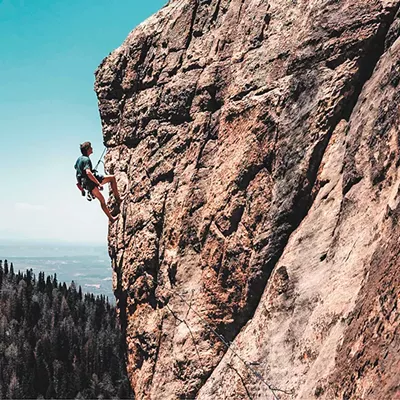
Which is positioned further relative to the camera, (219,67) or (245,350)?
(219,67)

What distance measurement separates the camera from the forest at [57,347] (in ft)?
392

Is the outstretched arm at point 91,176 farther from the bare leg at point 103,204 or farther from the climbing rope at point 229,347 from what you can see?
the climbing rope at point 229,347

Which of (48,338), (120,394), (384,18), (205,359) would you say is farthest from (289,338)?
(48,338)

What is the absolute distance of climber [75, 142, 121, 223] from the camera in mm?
18000

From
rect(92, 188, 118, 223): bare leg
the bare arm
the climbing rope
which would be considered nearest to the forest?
rect(92, 188, 118, 223): bare leg

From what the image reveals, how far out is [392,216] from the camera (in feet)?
27.8

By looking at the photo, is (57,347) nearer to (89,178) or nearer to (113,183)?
(113,183)

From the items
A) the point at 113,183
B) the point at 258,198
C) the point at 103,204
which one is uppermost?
the point at 113,183

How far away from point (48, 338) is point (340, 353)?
130m

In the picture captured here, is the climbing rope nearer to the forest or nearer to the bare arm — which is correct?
the bare arm

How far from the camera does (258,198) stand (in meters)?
13.8

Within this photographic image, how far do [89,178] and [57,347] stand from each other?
119689 mm

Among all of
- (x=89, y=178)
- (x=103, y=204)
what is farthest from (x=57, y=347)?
Result: (x=89, y=178)

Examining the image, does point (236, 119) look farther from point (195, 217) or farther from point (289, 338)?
point (289, 338)
